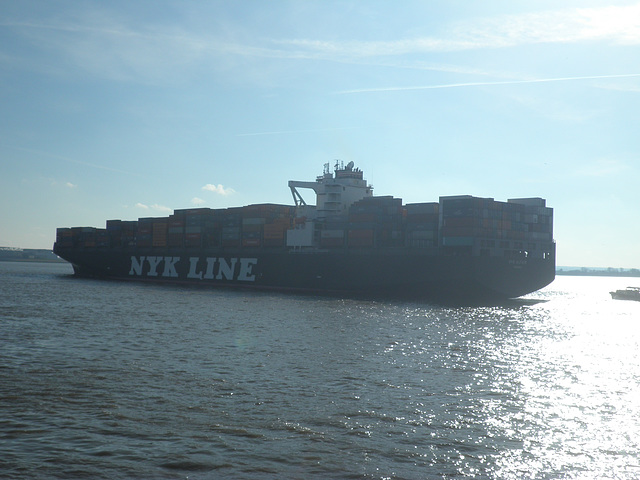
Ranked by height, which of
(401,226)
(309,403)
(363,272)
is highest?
(401,226)

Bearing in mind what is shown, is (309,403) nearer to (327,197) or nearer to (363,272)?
(363,272)

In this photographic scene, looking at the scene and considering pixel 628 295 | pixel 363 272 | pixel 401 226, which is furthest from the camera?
pixel 628 295

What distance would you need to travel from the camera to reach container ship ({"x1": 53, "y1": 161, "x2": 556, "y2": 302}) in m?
49.1

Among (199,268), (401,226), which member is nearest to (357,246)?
(401,226)

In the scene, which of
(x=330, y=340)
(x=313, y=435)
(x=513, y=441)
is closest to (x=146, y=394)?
(x=313, y=435)

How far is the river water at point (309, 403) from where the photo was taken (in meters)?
10.3

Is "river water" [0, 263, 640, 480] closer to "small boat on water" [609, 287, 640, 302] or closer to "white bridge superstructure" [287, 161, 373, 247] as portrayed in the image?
"white bridge superstructure" [287, 161, 373, 247]

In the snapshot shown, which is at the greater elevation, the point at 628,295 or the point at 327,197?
Answer: the point at 327,197

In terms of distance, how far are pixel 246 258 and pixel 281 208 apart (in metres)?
7.46

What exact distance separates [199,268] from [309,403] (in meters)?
58.3

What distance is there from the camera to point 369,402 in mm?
14742

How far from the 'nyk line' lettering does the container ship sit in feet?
0.45

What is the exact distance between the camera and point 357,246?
55.0 meters

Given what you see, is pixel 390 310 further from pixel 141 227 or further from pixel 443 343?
pixel 141 227
